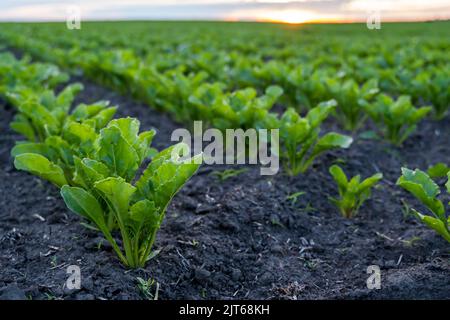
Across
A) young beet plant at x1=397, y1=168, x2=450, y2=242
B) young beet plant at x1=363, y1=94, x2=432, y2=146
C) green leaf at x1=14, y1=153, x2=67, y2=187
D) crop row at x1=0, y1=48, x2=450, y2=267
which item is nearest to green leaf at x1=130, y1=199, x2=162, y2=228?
crop row at x1=0, y1=48, x2=450, y2=267

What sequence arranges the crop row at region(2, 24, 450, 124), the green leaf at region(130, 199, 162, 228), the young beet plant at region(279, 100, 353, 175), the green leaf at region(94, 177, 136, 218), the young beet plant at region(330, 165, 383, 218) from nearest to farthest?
the green leaf at region(94, 177, 136, 218), the green leaf at region(130, 199, 162, 228), the young beet plant at region(330, 165, 383, 218), the young beet plant at region(279, 100, 353, 175), the crop row at region(2, 24, 450, 124)

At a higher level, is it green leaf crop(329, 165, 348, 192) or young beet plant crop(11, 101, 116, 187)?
young beet plant crop(11, 101, 116, 187)

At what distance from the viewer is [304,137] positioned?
4.54 meters

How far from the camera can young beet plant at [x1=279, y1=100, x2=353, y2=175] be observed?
4.43m

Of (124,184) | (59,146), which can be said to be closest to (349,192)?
(124,184)

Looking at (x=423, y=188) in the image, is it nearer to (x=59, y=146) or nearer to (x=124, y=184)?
(x=124, y=184)

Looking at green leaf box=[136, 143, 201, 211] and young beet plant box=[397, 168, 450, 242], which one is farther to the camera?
young beet plant box=[397, 168, 450, 242]

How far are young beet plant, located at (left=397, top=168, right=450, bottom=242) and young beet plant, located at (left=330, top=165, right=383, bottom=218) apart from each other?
55 centimetres

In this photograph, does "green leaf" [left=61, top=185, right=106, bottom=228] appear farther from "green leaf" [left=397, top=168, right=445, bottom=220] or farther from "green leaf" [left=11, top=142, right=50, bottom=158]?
"green leaf" [left=397, top=168, right=445, bottom=220]

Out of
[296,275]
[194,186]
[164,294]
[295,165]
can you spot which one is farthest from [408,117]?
[164,294]

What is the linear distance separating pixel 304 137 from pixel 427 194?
1374 millimetres

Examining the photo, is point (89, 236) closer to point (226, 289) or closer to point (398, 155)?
point (226, 289)

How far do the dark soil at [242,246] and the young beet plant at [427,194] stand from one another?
28cm

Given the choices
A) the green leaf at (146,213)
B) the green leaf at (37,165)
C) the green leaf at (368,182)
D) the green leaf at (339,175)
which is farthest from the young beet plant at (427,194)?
the green leaf at (37,165)
